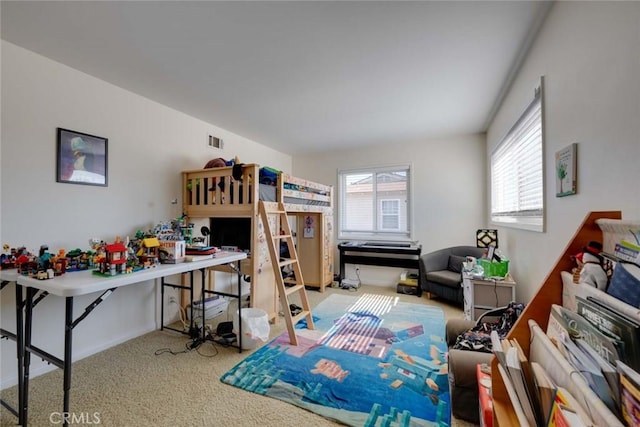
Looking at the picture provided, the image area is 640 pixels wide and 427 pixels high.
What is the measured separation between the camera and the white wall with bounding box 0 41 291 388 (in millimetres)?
1931

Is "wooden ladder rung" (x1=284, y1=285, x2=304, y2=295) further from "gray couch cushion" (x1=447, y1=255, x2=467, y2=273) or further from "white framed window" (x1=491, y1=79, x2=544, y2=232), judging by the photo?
"gray couch cushion" (x1=447, y1=255, x2=467, y2=273)

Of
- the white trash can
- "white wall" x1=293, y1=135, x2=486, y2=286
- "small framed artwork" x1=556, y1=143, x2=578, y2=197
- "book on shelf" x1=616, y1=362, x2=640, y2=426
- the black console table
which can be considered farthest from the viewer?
the black console table

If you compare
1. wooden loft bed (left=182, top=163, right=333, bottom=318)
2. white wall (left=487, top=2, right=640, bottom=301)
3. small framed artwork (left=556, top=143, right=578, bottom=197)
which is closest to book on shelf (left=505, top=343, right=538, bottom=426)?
white wall (left=487, top=2, right=640, bottom=301)

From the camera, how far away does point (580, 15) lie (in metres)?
1.40

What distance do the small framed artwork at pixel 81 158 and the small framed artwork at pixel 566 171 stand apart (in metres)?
3.65

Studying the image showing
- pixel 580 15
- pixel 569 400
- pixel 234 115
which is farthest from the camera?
pixel 234 115

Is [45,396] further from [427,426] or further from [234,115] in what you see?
[234,115]

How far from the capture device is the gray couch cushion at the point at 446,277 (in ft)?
11.2

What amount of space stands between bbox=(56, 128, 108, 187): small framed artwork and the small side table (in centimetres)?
373

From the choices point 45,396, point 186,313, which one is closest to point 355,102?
point 186,313

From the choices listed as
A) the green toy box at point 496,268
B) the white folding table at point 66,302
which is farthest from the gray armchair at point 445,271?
the white folding table at point 66,302

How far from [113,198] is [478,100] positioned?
404 cm

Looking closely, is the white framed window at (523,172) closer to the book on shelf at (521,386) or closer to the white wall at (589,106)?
the white wall at (589,106)

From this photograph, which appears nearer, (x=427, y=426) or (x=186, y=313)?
(x=427, y=426)
